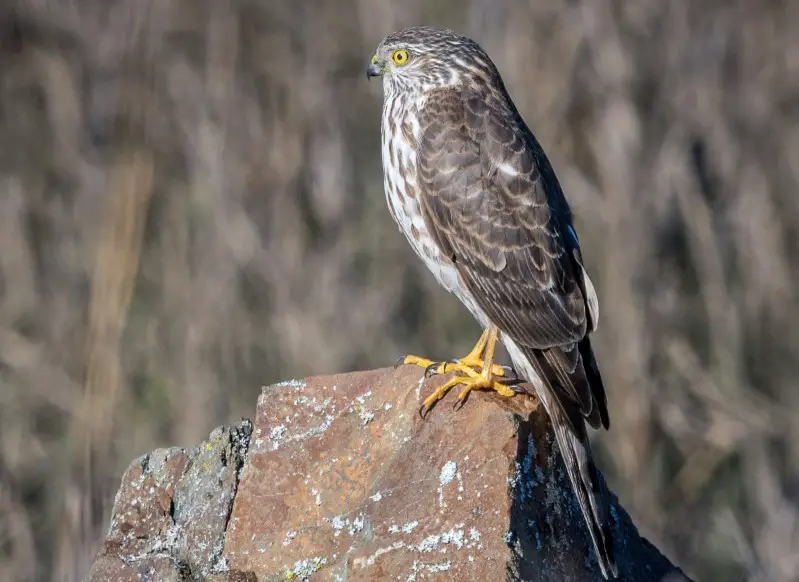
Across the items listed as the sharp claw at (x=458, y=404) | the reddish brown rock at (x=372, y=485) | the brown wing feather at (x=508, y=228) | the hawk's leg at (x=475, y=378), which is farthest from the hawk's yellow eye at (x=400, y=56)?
the sharp claw at (x=458, y=404)

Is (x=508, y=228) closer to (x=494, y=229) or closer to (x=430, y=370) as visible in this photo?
(x=494, y=229)

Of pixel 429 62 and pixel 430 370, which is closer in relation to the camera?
pixel 430 370

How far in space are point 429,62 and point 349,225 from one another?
3.63 metres

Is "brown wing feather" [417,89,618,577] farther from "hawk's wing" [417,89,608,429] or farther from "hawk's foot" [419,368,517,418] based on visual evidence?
"hawk's foot" [419,368,517,418]

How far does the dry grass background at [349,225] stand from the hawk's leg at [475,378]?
321cm

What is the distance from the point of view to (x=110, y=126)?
9156 millimetres

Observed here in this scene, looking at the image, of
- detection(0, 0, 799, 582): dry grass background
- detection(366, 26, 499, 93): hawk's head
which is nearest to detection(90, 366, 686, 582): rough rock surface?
detection(366, 26, 499, 93): hawk's head

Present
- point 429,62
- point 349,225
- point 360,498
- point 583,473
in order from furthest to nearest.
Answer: point 349,225
point 429,62
point 583,473
point 360,498

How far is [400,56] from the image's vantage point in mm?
5023

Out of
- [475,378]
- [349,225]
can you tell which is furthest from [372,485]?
[349,225]

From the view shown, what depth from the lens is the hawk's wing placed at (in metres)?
4.30

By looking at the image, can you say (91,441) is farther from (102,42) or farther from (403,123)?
(102,42)

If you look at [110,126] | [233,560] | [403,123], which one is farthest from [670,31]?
[233,560]

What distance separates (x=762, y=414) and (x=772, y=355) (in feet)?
3.47
